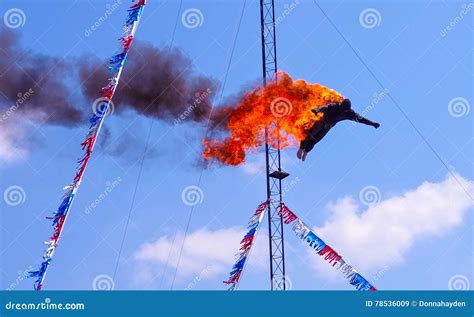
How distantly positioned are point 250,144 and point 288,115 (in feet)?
11.7

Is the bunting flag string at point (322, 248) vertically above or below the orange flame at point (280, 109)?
below

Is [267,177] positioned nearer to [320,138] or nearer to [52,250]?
[320,138]

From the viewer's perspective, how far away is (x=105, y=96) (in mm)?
42000

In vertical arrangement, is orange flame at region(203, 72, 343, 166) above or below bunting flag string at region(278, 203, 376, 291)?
above

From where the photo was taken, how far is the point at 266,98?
48.8 metres

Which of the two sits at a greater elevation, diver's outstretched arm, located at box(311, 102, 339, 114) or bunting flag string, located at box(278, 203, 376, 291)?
diver's outstretched arm, located at box(311, 102, 339, 114)

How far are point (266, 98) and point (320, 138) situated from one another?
16.1 feet

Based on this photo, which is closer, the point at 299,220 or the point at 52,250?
the point at 52,250
